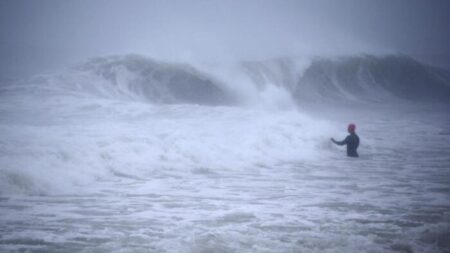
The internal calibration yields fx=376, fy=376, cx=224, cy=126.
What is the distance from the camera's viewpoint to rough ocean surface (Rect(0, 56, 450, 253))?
11.7 ft

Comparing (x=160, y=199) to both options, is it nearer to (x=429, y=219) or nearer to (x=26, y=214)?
(x=26, y=214)

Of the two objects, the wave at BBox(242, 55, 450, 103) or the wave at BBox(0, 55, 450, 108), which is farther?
the wave at BBox(242, 55, 450, 103)

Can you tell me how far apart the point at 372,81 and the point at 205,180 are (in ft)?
88.0

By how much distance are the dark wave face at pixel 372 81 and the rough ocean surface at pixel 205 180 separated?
→ 10.3 meters

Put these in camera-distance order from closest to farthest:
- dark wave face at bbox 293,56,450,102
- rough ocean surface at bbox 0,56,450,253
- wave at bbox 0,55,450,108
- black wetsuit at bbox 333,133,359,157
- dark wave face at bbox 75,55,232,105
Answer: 1. rough ocean surface at bbox 0,56,450,253
2. black wetsuit at bbox 333,133,359,157
3. wave at bbox 0,55,450,108
4. dark wave face at bbox 75,55,232,105
5. dark wave face at bbox 293,56,450,102

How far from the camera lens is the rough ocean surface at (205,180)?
11.7 feet

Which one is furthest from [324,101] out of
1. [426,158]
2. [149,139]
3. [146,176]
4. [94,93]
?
[146,176]

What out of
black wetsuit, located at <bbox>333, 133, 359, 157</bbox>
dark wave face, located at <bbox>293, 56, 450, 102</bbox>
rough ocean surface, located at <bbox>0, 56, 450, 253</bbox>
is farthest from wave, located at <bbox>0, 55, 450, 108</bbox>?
black wetsuit, located at <bbox>333, 133, 359, 157</bbox>

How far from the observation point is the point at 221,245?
336 centimetres

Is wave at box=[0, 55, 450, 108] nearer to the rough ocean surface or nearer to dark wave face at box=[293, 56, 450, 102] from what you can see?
dark wave face at box=[293, 56, 450, 102]

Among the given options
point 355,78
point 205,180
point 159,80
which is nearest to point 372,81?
point 355,78

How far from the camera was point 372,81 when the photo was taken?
1179 inches

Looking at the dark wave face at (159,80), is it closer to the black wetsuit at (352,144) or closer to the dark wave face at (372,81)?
the dark wave face at (372,81)

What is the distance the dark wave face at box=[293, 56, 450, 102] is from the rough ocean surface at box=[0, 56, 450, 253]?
33.9 ft
